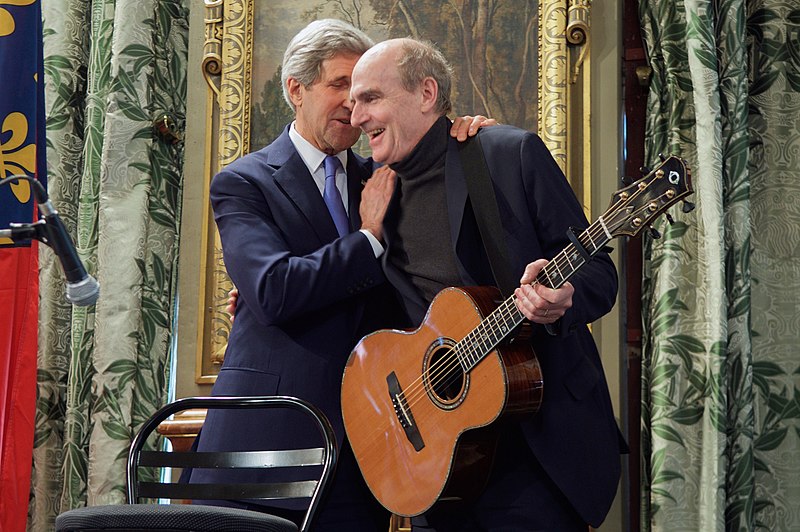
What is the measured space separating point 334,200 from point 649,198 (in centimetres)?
96

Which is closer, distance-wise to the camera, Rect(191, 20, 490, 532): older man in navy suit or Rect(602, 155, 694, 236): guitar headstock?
Rect(602, 155, 694, 236): guitar headstock

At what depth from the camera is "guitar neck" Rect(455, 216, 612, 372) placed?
183cm

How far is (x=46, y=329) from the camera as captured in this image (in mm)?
3461

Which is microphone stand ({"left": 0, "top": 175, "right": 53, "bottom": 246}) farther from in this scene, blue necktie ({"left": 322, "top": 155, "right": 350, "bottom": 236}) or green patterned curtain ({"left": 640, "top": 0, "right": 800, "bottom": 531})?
green patterned curtain ({"left": 640, "top": 0, "right": 800, "bottom": 531})

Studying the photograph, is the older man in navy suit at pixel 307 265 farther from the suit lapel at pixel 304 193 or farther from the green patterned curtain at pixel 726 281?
the green patterned curtain at pixel 726 281

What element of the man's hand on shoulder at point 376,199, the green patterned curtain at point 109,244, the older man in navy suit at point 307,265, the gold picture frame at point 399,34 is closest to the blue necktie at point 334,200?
the older man in navy suit at point 307,265

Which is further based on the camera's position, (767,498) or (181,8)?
(181,8)

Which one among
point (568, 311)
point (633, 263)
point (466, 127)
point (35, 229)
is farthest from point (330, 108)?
point (633, 263)

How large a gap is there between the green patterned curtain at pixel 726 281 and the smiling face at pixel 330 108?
40.4 inches

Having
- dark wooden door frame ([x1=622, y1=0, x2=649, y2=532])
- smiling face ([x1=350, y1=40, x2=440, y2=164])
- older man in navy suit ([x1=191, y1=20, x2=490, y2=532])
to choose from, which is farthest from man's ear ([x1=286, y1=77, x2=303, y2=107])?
dark wooden door frame ([x1=622, y1=0, x2=649, y2=532])

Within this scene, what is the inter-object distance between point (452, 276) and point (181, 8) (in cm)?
196

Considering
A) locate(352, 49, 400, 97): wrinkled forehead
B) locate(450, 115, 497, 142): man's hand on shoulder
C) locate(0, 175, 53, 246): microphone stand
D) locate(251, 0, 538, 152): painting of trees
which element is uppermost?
locate(251, 0, 538, 152): painting of trees

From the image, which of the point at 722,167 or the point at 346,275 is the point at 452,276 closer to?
the point at 346,275

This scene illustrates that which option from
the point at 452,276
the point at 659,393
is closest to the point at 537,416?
the point at 452,276
